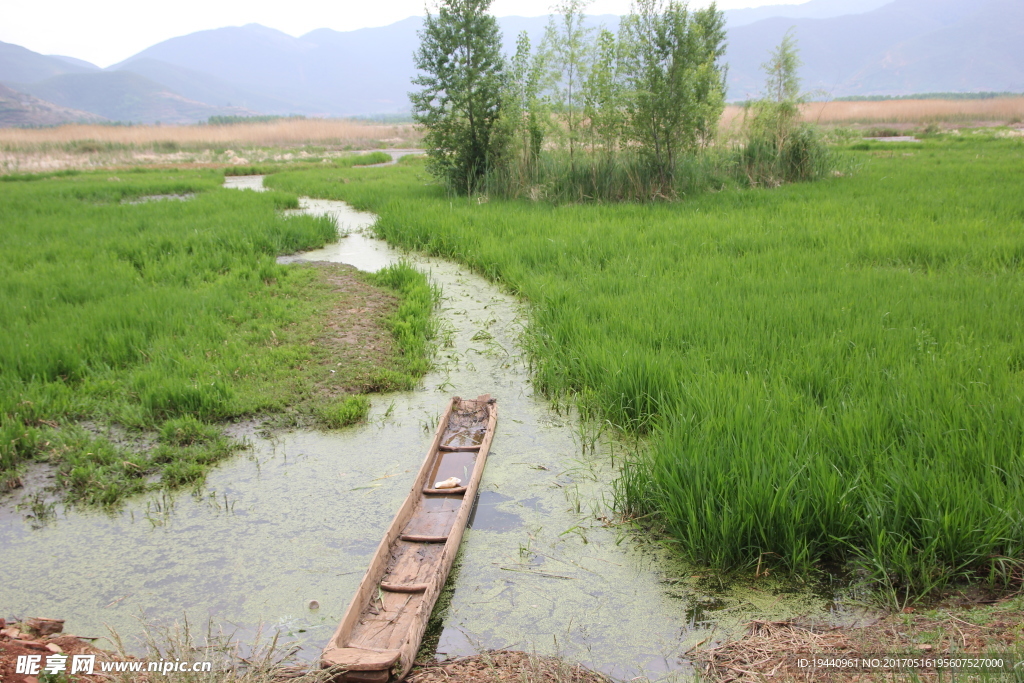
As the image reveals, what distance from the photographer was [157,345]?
4938mm

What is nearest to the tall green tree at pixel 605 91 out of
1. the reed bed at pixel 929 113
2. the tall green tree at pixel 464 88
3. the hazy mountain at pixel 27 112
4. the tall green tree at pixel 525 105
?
the tall green tree at pixel 525 105

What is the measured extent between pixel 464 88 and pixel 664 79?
157 inches

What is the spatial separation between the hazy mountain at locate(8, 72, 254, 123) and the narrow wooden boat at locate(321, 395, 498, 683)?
539 feet

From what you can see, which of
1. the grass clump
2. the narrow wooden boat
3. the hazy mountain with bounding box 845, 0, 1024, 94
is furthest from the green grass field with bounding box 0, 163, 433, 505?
the hazy mountain with bounding box 845, 0, 1024, 94

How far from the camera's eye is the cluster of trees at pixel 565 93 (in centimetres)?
1009

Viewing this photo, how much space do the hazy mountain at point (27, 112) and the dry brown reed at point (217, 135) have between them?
60.4 m

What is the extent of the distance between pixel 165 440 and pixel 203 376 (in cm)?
74

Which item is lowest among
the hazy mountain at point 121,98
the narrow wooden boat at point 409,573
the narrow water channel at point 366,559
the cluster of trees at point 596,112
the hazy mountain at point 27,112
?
the narrow water channel at point 366,559

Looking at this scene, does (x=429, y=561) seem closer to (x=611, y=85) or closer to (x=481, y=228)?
(x=481, y=228)

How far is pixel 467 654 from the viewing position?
221 centimetres

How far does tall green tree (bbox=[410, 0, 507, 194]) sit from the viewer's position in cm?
1182

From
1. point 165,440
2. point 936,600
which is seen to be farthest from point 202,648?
point 936,600

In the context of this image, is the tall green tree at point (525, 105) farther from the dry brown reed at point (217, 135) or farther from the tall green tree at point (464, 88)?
the dry brown reed at point (217, 135)

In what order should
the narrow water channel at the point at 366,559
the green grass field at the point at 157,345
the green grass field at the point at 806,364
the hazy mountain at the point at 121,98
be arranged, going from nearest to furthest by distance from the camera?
the narrow water channel at the point at 366,559
the green grass field at the point at 806,364
the green grass field at the point at 157,345
the hazy mountain at the point at 121,98
